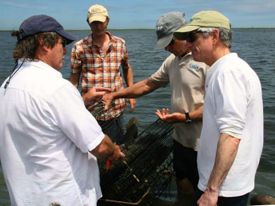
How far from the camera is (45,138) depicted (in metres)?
3.16

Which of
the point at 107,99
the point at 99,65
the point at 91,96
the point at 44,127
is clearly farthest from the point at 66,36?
the point at 99,65

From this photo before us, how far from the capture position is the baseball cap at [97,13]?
6096 millimetres

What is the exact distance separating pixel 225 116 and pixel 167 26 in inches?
64.7

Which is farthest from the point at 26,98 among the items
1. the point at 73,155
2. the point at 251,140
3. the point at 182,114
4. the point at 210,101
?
the point at 182,114

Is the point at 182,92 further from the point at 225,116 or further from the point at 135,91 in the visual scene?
the point at 225,116

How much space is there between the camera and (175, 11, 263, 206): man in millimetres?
3186

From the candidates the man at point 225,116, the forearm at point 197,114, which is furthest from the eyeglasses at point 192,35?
the forearm at point 197,114

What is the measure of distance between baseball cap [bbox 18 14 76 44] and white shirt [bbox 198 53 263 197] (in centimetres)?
110

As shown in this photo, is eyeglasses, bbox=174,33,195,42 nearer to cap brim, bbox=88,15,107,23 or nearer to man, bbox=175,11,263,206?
man, bbox=175,11,263,206

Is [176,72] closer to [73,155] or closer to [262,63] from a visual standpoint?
[73,155]

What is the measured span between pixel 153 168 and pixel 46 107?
7.89 feet

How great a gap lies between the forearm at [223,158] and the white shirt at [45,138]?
2.75 ft

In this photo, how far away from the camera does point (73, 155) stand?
3.32 meters

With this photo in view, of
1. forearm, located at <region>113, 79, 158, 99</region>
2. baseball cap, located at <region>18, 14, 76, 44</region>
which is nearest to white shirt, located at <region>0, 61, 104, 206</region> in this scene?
baseball cap, located at <region>18, 14, 76, 44</region>
